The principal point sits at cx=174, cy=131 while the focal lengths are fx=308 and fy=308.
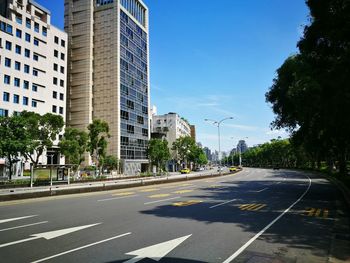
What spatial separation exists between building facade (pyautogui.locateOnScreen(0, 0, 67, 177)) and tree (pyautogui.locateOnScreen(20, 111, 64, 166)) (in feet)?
60.4

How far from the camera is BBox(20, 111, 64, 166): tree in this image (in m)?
37.0

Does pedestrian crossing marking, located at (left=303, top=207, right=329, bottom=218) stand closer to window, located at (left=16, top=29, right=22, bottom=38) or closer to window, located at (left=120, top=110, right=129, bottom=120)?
window, located at (left=16, top=29, right=22, bottom=38)

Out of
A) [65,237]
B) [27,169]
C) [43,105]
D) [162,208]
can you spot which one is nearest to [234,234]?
[65,237]

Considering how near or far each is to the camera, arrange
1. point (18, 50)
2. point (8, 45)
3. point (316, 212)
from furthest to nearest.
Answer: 1. point (18, 50)
2. point (8, 45)
3. point (316, 212)

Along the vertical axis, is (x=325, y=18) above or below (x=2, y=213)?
above

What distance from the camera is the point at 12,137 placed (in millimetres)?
35219

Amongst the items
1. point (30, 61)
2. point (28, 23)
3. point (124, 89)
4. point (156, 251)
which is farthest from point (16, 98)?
point (156, 251)

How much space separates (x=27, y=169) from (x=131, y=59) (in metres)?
41.1

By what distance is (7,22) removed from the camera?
58.2m

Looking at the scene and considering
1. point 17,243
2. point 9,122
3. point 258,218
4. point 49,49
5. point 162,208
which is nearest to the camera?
point 17,243

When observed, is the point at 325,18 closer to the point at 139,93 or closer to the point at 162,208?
the point at 162,208

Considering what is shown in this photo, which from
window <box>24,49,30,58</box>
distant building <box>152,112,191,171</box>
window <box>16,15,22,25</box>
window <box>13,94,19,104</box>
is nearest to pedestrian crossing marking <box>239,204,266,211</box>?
window <box>13,94,19,104</box>

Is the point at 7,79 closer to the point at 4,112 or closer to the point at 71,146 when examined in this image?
the point at 4,112

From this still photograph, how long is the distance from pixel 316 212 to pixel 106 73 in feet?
234
